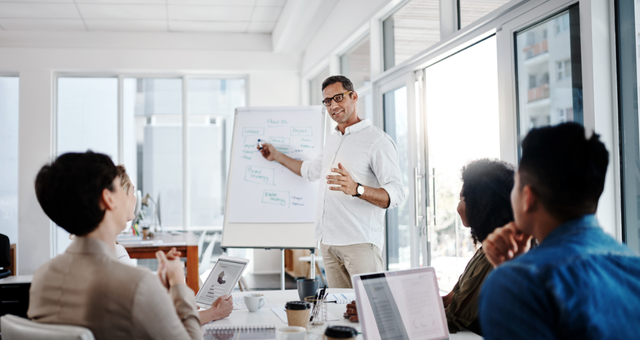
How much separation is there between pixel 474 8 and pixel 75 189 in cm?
250

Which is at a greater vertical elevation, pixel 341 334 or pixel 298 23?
pixel 298 23

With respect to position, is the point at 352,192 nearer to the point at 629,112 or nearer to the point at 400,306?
the point at 400,306

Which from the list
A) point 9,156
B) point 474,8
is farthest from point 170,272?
point 9,156

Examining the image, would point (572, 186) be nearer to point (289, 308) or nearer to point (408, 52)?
point (289, 308)

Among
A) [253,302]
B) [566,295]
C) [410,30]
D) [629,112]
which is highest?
[410,30]

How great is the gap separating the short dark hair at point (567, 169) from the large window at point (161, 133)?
19.1 feet

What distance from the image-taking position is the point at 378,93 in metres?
4.17

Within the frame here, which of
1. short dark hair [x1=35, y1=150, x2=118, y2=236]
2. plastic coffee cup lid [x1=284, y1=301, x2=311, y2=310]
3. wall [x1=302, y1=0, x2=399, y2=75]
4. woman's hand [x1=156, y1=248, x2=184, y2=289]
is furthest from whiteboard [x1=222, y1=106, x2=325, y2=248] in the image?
short dark hair [x1=35, y1=150, x2=118, y2=236]

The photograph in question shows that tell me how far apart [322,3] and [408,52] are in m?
1.53

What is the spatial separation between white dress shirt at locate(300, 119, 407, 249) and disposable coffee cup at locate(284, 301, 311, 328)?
1041 mm

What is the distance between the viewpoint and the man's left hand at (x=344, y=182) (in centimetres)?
229

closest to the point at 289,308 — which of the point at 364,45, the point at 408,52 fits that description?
the point at 408,52

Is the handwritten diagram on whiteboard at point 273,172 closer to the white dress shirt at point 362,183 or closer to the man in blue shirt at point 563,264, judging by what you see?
the white dress shirt at point 362,183

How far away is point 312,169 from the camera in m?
2.93
